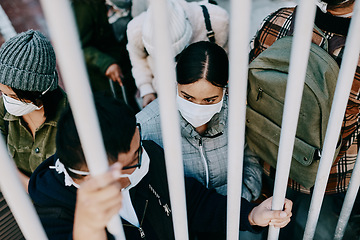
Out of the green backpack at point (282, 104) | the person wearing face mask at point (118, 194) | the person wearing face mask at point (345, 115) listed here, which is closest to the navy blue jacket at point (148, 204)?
the person wearing face mask at point (118, 194)

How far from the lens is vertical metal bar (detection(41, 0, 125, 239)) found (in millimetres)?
443

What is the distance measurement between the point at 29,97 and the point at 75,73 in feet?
3.61

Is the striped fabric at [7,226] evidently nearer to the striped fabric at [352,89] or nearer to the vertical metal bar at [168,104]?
the vertical metal bar at [168,104]

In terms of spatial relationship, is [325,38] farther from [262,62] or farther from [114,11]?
[114,11]

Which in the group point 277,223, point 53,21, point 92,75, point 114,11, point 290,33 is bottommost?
point 92,75

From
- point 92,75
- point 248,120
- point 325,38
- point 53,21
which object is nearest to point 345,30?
point 325,38

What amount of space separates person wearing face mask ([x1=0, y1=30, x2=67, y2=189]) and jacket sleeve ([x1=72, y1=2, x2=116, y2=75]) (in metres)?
0.77

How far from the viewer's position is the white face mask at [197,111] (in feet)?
4.74

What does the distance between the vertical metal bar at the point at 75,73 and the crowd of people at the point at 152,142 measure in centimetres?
6

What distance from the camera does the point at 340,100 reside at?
2.51ft

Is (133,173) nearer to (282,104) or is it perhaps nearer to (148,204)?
(148,204)

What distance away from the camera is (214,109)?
1466mm

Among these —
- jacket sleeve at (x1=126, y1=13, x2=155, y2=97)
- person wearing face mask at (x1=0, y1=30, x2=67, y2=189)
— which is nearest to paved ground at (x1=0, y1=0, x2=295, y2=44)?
jacket sleeve at (x1=126, y1=13, x2=155, y2=97)

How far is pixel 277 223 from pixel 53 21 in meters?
0.80
